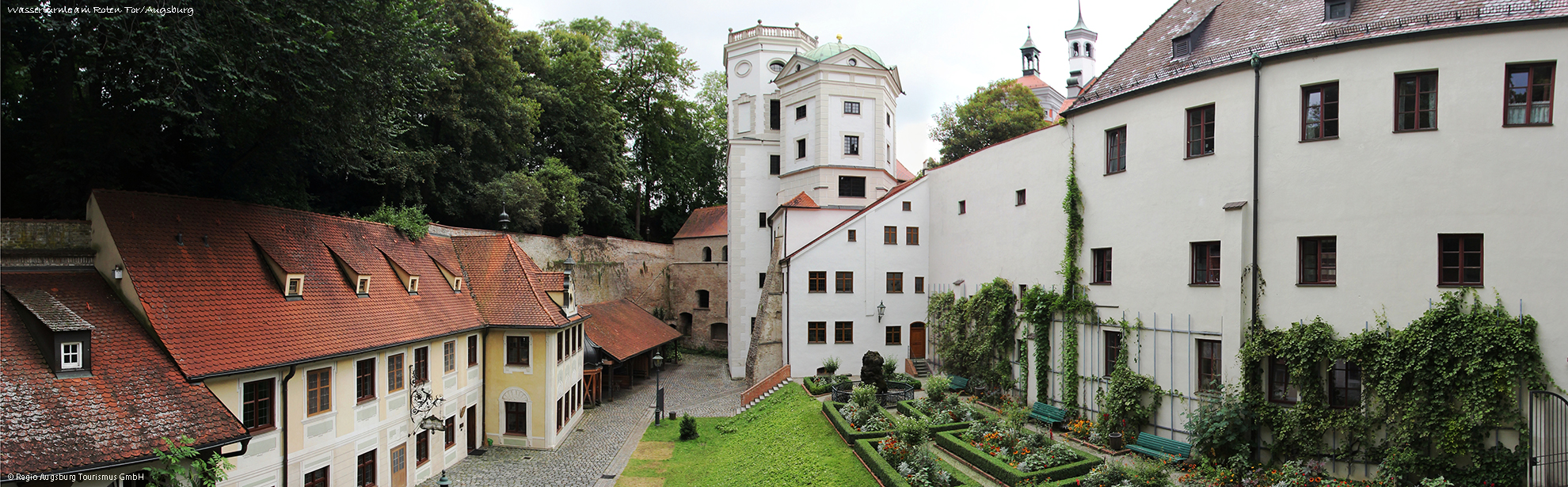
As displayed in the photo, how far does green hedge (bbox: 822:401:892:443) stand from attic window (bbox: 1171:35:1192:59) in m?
12.0

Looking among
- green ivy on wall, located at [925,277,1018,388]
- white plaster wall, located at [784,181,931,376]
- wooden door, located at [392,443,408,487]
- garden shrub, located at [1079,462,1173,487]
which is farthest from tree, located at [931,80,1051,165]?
wooden door, located at [392,443,408,487]

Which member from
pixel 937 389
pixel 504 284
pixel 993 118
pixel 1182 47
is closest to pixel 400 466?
pixel 504 284

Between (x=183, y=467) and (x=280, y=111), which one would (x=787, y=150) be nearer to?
(x=280, y=111)

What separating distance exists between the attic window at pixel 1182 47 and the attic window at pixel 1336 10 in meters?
2.80

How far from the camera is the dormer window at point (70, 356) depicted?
1091cm

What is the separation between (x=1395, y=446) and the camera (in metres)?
12.8

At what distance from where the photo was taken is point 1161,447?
1581cm

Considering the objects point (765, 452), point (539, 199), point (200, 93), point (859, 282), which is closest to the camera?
point (200, 93)

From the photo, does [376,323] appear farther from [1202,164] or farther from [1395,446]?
[1395,446]

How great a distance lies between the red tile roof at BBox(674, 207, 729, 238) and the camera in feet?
145

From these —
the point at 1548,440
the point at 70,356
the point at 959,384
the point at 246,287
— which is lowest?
the point at 959,384

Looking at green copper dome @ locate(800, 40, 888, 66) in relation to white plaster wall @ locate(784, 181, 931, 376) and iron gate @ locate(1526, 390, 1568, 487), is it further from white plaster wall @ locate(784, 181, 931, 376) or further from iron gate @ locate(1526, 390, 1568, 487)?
iron gate @ locate(1526, 390, 1568, 487)

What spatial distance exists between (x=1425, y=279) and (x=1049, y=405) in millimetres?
9043

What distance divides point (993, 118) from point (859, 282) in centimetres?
1723
